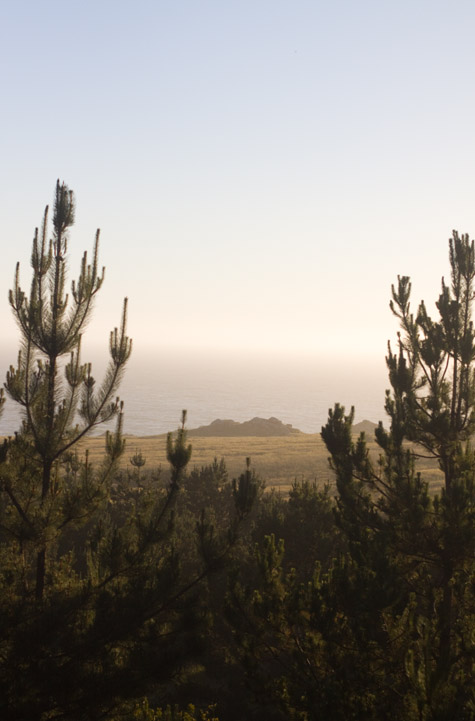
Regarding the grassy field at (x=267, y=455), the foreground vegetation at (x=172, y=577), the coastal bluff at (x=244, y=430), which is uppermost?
the foreground vegetation at (x=172, y=577)

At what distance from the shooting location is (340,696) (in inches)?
356

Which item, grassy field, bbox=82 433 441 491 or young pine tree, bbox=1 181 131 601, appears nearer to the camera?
young pine tree, bbox=1 181 131 601

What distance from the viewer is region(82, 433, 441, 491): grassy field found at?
65.6m

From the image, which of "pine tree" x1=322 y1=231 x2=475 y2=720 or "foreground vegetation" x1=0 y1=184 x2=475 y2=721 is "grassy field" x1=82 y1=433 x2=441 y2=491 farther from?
"foreground vegetation" x1=0 y1=184 x2=475 y2=721

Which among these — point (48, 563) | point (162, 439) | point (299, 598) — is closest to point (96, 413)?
point (48, 563)

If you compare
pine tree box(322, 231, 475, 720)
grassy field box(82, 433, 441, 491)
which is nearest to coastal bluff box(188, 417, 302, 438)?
grassy field box(82, 433, 441, 491)

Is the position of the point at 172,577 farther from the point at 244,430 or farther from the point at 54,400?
the point at 244,430

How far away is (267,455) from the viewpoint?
77562 mm

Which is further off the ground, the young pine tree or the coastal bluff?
the young pine tree

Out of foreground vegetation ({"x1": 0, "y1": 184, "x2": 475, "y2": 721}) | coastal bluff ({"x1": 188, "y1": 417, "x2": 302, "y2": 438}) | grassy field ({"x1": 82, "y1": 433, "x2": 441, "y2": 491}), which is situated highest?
foreground vegetation ({"x1": 0, "y1": 184, "x2": 475, "y2": 721})

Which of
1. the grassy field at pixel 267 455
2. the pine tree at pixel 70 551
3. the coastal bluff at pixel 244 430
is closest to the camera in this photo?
the pine tree at pixel 70 551

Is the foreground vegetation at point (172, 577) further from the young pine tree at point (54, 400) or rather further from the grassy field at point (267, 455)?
the grassy field at point (267, 455)

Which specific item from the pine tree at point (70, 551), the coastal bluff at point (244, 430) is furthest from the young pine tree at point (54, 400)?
the coastal bluff at point (244, 430)

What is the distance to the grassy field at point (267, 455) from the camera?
215 feet
